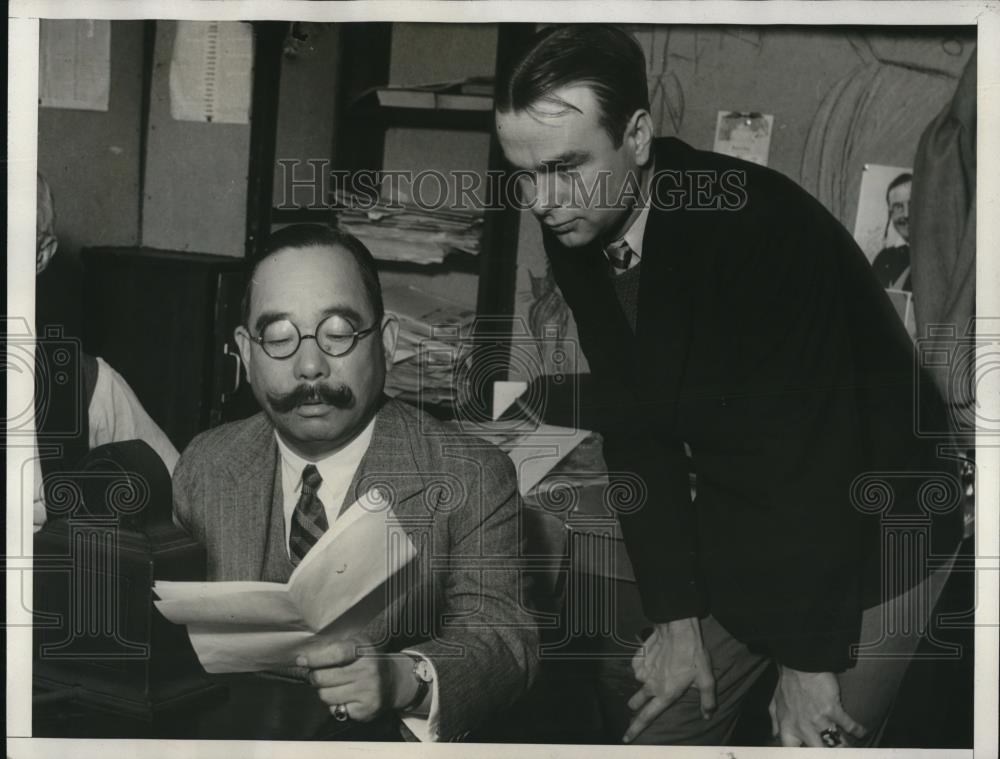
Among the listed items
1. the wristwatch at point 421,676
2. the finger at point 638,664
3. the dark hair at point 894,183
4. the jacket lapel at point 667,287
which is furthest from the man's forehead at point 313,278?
the dark hair at point 894,183

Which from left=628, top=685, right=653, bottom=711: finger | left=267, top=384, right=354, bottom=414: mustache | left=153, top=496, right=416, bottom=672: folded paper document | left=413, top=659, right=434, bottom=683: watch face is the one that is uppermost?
left=267, top=384, right=354, bottom=414: mustache

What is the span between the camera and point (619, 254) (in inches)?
58.1

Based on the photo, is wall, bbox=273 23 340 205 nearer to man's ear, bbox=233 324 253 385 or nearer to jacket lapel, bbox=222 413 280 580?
man's ear, bbox=233 324 253 385

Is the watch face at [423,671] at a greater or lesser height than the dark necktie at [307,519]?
lesser

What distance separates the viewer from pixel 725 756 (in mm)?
1493

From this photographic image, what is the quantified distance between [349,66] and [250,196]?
0.82ft

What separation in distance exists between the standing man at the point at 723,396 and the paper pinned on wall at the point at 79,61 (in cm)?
62

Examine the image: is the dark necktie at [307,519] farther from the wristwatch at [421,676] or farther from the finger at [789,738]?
the finger at [789,738]

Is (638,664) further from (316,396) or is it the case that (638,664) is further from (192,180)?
(192,180)

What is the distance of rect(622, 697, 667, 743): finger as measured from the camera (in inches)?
58.3

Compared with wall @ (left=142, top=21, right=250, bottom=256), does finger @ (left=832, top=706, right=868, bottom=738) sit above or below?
below

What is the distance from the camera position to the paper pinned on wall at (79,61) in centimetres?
148

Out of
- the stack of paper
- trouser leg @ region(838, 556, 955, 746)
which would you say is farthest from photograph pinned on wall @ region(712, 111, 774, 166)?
trouser leg @ region(838, 556, 955, 746)

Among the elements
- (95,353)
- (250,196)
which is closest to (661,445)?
(250,196)
